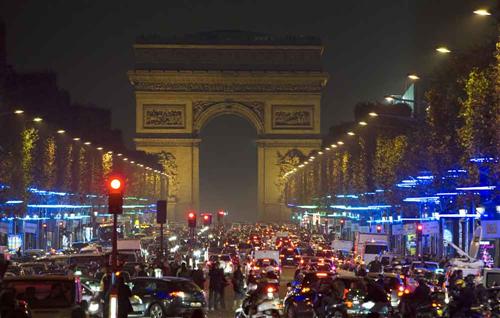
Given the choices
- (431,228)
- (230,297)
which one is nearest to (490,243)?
(431,228)

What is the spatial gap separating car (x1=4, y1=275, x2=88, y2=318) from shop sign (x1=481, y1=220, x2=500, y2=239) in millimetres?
19005

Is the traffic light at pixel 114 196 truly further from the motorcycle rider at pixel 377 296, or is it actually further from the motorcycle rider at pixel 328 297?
the motorcycle rider at pixel 377 296

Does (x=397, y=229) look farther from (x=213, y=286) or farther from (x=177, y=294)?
(x=177, y=294)

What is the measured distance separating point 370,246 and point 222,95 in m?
83.9

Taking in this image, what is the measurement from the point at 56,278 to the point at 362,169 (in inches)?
2296

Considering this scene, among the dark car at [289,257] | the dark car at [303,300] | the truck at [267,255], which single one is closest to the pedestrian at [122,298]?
the dark car at [303,300]

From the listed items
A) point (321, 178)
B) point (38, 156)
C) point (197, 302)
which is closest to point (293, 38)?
point (321, 178)

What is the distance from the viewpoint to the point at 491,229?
39438mm

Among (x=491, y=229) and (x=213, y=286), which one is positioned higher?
(x=491, y=229)

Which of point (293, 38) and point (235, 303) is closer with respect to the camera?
point (235, 303)

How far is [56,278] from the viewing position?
22.7m

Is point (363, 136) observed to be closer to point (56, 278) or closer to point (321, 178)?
point (321, 178)

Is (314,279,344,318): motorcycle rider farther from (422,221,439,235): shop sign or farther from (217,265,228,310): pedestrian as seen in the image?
(422,221,439,235): shop sign

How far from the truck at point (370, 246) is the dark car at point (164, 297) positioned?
28592 mm
